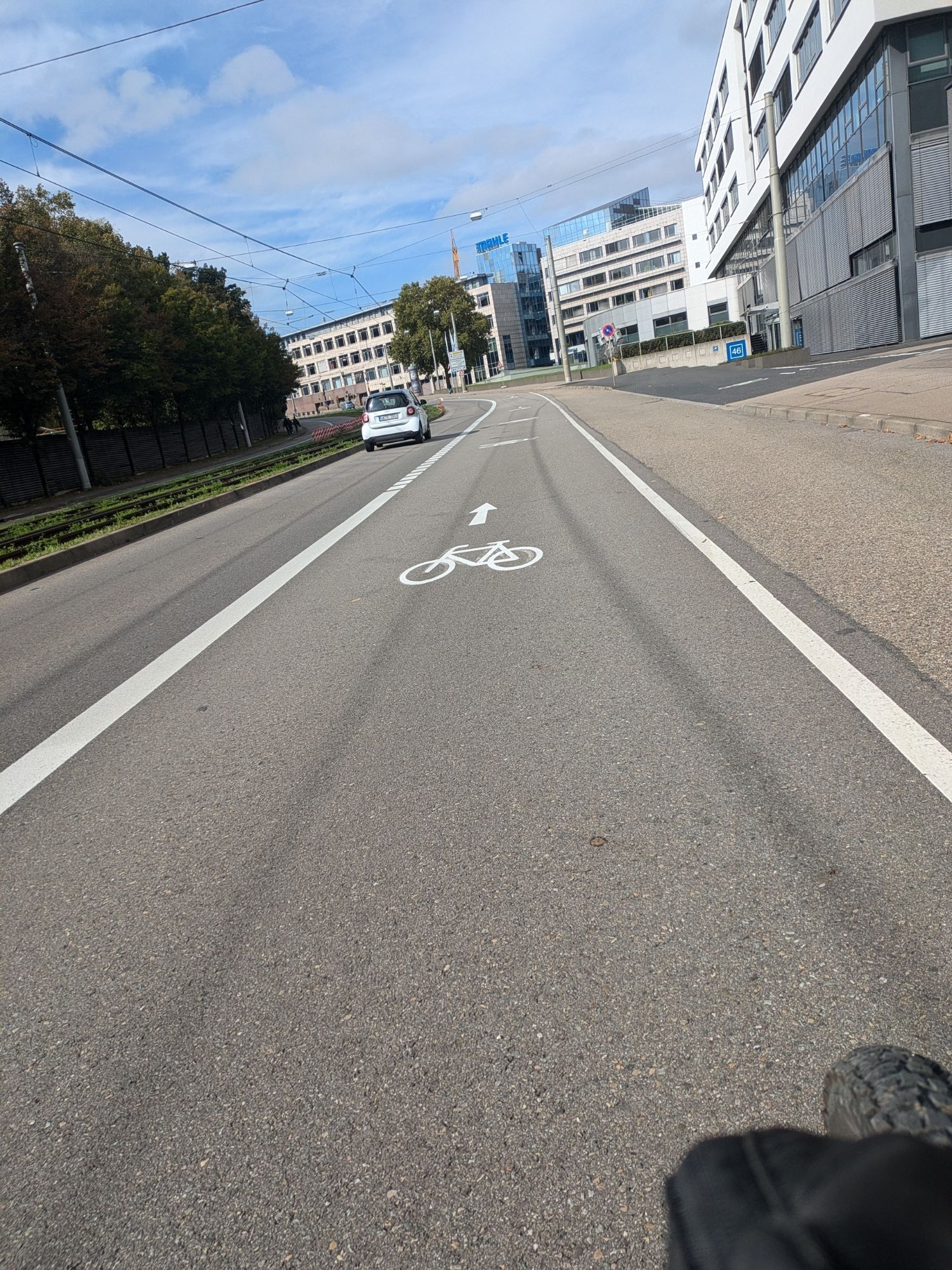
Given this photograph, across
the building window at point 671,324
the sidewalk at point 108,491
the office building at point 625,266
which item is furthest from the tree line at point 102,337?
the office building at point 625,266

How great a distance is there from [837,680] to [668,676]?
0.80m

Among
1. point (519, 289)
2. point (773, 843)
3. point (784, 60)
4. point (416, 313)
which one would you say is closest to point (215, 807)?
point (773, 843)

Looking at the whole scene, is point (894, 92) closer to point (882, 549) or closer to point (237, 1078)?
point (882, 549)

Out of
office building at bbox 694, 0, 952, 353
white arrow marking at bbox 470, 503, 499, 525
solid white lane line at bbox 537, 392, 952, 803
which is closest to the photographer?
solid white lane line at bbox 537, 392, 952, 803

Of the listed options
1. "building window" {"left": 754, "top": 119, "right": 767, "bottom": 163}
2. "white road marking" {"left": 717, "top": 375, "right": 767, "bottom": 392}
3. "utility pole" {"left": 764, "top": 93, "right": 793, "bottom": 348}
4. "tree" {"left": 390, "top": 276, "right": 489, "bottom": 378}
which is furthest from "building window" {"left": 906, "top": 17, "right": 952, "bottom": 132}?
"tree" {"left": 390, "top": 276, "right": 489, "bottom": 378}

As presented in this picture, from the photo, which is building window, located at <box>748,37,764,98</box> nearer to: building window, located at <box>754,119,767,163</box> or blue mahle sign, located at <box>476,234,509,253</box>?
building window, located at <box>754,119,767,163</box>

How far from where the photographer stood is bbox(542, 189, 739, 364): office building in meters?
94.1

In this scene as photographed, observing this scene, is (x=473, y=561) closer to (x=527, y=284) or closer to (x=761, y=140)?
(x=761, y=140)

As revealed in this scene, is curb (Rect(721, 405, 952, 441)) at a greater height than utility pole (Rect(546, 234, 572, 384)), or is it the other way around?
utility pole (Rect(546, 234, 572, 384))

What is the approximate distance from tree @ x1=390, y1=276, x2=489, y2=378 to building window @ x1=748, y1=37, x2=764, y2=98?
67.4m

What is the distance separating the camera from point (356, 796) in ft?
11.9

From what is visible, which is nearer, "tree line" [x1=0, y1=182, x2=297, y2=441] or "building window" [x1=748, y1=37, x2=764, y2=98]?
"tree line" [x1=0, y1=182, x2=297, y2=441]

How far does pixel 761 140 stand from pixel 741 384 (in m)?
29.7

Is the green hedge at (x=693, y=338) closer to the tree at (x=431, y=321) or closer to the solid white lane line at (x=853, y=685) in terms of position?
the tree at (x=431, y=321)
